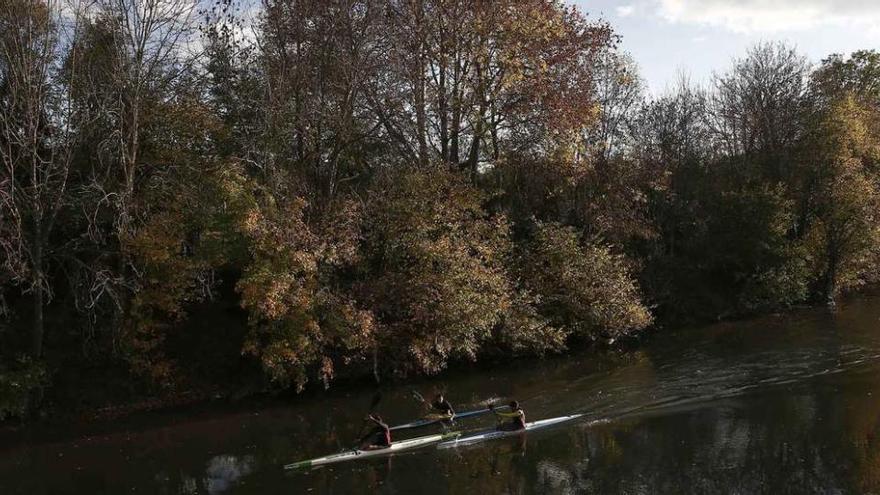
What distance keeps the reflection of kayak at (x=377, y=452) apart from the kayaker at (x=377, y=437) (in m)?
0.15

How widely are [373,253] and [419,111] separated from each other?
6649 millimetres

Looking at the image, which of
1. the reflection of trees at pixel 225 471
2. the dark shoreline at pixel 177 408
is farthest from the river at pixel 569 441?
the dark shoreline at pixel 177 408

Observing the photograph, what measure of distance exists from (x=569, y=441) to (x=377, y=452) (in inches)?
174

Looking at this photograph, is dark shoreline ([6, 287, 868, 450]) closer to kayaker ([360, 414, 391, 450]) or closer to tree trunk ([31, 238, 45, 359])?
tree trunk ([31, 238, 45, 359])

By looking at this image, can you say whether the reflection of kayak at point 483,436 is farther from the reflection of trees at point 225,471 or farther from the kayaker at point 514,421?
the reflection of trees at point 225,471

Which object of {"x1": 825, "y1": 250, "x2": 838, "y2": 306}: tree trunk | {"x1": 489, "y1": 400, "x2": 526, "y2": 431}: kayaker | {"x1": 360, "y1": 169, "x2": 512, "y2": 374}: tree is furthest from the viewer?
{"x1": 825, "y1": 250, "x2": 838, "y2": 306}: tree trunk

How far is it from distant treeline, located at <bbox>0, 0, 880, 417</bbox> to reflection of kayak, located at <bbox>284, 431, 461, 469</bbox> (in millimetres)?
5131

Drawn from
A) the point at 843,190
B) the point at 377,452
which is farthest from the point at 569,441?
the point at 843,190

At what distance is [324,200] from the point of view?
24.4 metres

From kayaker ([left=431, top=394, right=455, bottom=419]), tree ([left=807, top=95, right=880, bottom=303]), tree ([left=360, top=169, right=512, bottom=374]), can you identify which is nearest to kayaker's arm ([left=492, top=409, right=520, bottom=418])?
kayaker ([left=431, top=394, right=455, bottom=419])

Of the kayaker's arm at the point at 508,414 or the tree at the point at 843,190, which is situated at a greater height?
the tree at the point at 843,190

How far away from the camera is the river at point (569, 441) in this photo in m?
14.0

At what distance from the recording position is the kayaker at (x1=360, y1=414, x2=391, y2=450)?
16406 mm

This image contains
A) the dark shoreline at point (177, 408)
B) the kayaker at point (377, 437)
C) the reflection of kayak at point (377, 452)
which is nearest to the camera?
the reflection of kayak at point (377, 452)
